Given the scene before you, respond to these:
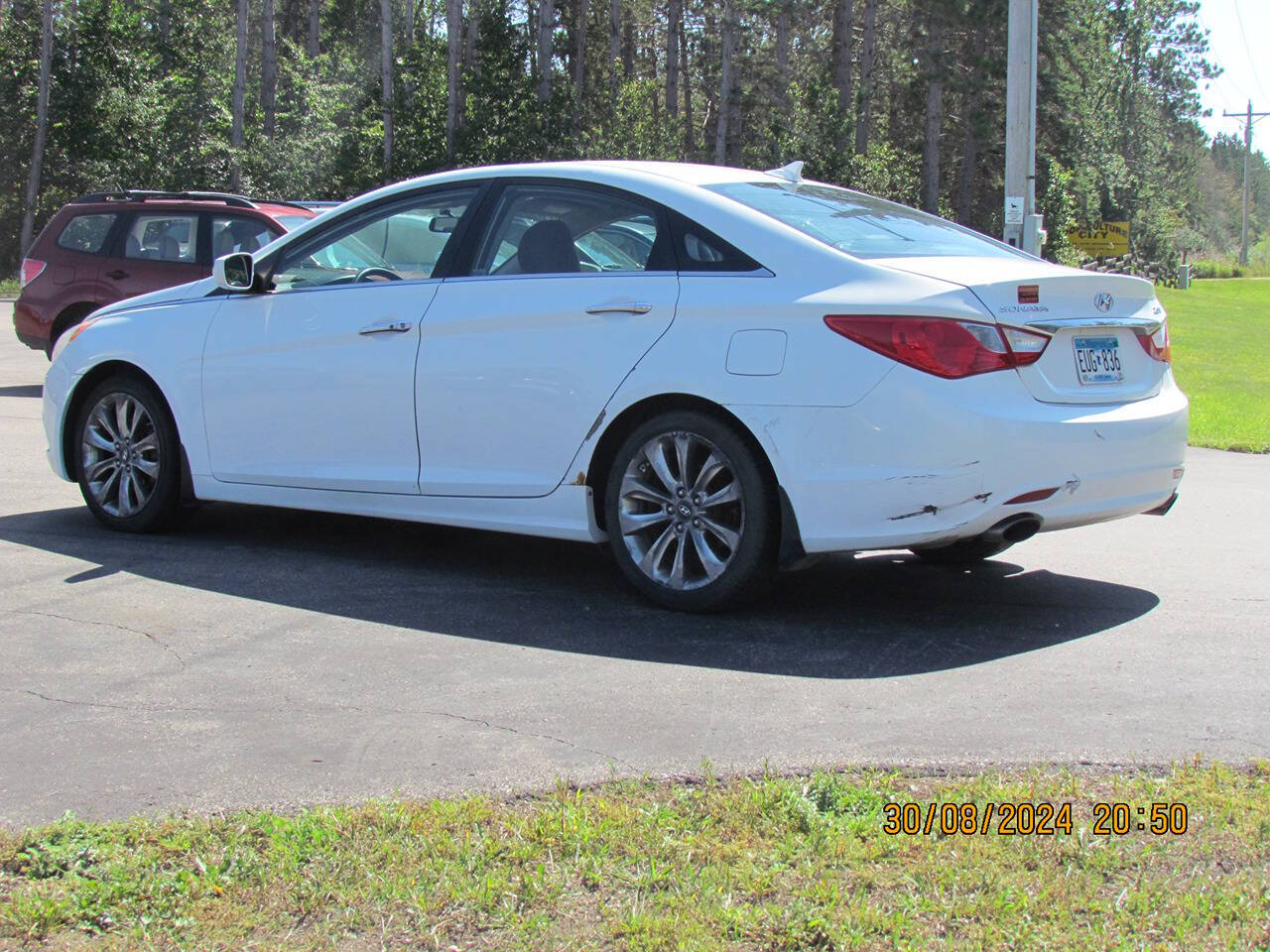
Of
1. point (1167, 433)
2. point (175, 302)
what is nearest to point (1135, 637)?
point (1167, 433)

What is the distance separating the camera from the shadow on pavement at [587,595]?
5.17m

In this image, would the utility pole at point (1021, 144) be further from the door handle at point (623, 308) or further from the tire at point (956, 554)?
the door handle at point (623, 308)

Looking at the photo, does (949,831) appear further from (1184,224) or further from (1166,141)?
(1184,224)

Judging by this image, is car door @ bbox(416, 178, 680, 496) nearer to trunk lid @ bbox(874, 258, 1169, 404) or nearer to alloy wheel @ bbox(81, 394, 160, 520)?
trunk lid @ bbox(874, 258, 1169, 404)

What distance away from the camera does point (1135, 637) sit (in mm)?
5273

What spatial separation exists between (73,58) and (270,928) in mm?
45193

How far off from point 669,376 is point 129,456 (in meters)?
3.06

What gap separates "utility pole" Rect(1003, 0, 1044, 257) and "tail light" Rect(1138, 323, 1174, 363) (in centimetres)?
972

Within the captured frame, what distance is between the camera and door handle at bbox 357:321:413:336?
20.0 ft

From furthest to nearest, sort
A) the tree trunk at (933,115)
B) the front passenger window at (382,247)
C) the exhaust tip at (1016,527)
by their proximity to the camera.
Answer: the tree trunk at (933,115)
the front passenger window at (382,247)
the exhaust tip at (1016,527)

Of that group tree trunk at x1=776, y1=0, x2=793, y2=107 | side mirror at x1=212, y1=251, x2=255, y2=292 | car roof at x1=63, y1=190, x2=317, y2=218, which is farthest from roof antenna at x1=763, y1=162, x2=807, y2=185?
tree trunk at x1=776, y1=0, x2=793, y2=107

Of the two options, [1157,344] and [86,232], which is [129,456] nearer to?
[1157,344]

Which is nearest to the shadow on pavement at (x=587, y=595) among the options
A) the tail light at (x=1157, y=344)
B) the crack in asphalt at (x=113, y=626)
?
the crack in asphalt at (x=113, y=626)

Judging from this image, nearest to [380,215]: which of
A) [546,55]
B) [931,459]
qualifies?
[931,459]
